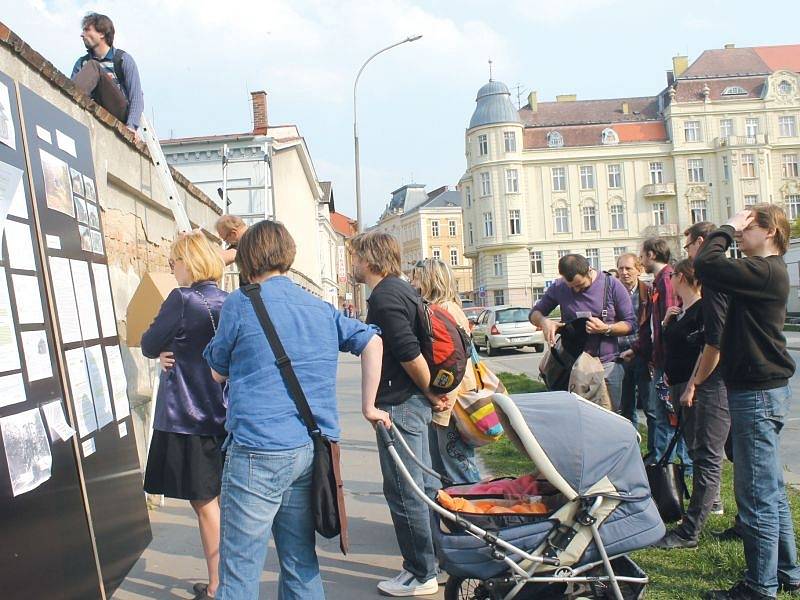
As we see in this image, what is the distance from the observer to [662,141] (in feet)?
226

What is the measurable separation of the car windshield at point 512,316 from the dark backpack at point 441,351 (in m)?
19.5

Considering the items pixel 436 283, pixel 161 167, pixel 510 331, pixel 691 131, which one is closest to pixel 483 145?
pixel 691 131

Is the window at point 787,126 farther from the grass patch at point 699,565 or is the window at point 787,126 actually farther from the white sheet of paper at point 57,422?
the white sheet of paper at point 57,422

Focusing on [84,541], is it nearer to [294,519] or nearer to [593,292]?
[294,519]

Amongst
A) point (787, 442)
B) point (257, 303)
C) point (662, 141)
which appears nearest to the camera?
point (257, 303)

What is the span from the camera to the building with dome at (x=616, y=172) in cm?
6681

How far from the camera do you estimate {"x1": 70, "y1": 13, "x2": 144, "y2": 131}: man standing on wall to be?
605 centimetres

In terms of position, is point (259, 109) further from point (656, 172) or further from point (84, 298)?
point (656, 172)

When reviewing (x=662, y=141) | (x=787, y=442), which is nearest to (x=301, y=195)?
(x=787, y=442)

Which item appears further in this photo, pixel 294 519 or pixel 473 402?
pixel 473 402

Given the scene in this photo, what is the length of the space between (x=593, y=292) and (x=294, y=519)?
3.73 metres

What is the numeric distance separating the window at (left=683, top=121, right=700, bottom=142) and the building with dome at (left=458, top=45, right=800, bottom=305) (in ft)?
0.28

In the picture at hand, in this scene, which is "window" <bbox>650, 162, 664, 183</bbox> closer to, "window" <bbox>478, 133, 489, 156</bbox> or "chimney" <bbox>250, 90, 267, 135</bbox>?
"window" <bbox>478, 133, 489, 156</bbox>

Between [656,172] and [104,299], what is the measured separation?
69.7 metres
